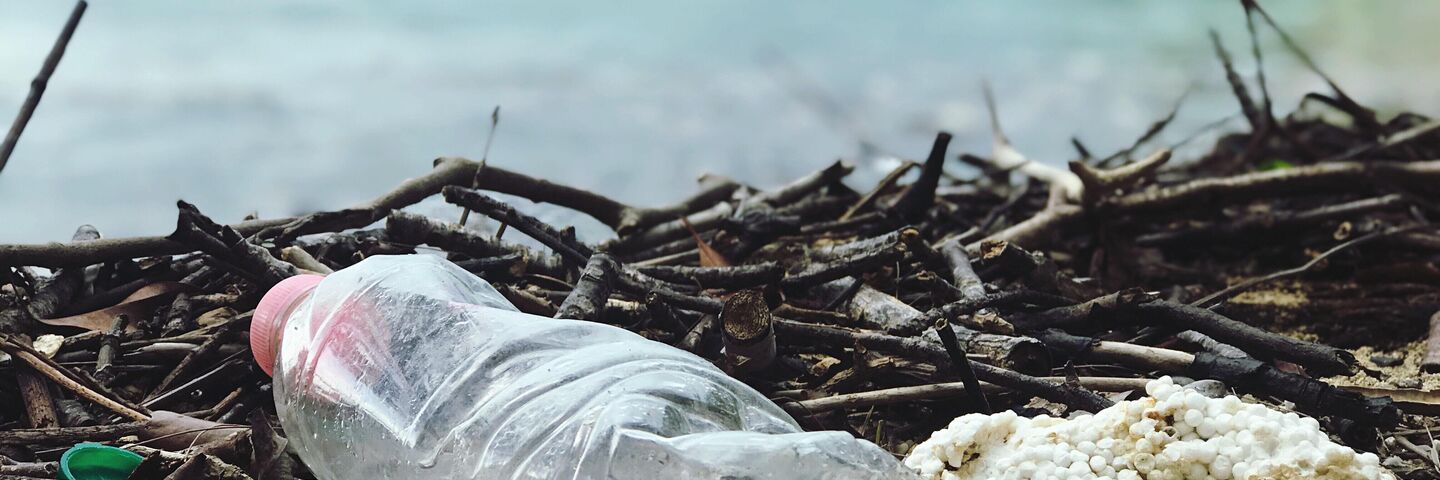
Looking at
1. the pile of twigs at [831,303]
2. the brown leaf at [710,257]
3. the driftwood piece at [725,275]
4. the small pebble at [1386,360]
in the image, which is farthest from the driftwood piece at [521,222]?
the small pebble at [1386,360]

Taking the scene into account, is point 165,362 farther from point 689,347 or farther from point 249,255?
point 689,347

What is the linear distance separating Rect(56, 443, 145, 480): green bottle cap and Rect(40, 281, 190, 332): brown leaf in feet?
1.73

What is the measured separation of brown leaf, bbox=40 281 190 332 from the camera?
205cm

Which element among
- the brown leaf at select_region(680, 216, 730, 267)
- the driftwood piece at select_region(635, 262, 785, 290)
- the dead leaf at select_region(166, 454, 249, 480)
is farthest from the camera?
the brown leaf at select_region(680, 216, 730, 267)

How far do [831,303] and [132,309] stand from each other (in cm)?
120

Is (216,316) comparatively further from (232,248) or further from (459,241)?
(459,241)

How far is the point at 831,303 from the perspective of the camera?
2.14m

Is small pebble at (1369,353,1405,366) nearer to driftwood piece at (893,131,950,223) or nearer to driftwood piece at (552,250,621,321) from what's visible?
driftwood piece at (893,131,950,223)

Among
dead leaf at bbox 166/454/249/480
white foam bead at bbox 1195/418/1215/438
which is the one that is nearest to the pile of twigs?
dead leaf at bbox 166/454/249/480

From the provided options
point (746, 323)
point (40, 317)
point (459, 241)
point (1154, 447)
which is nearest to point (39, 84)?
point (40, 317)

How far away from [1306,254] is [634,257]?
5.72ft

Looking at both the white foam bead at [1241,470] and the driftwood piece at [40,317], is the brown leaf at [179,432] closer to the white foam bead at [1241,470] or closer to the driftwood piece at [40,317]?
the driftwood piece at [40,317]

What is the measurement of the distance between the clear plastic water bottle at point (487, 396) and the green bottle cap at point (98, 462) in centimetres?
20

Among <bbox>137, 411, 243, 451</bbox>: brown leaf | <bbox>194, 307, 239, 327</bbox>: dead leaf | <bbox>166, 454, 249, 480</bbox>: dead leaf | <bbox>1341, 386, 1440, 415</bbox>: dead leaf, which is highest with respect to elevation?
<bbox>1341, 386, 1440, 415</bbox>: dead leaf
